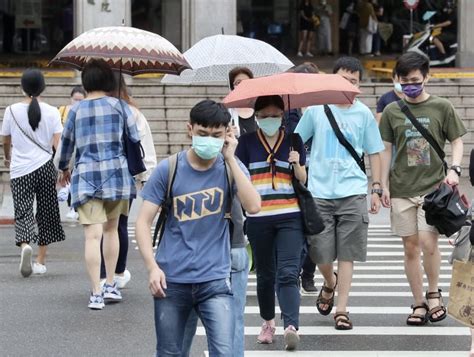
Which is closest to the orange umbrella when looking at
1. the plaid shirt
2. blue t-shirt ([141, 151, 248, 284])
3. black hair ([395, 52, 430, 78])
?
black hair ([395, 52, 430, 78])

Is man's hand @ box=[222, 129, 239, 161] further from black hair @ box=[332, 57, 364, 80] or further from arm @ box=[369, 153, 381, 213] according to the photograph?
black hair @ box=[332, 57, 364, 80]

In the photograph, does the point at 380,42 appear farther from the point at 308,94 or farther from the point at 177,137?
the point at 308,94

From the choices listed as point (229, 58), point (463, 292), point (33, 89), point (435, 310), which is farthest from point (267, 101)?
point (33, 89)

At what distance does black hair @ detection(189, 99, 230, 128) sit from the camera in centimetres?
654

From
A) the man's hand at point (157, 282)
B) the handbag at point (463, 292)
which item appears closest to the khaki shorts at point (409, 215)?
the handbag at point (463, 292)

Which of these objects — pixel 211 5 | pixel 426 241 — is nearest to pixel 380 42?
pixel 211 5

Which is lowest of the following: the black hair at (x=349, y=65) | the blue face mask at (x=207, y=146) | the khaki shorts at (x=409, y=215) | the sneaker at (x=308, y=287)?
the sneaker at (x=308, y=287)

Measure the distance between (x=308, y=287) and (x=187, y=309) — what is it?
4.69 meters

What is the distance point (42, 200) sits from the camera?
1203 centimetres

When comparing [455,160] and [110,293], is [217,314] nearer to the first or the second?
[455,160]

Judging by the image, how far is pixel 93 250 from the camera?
1005 centimetres

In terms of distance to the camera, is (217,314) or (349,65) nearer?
(217,314)

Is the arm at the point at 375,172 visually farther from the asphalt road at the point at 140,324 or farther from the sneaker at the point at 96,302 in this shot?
the sneaker at the point at 96,302

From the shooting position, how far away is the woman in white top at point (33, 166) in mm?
11836
